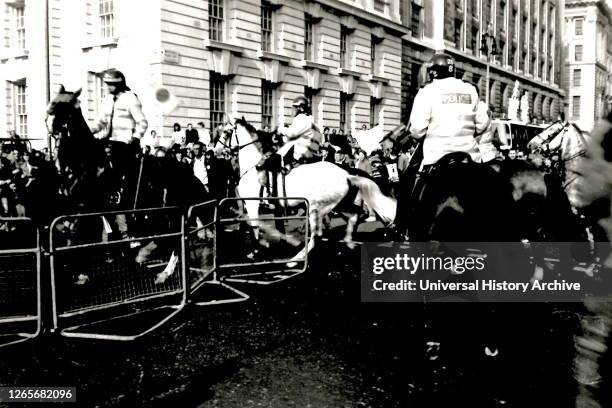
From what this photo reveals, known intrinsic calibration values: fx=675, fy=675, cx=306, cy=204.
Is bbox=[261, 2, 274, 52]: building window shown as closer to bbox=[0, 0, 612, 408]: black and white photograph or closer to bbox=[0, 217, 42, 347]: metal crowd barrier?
bbox=[0, 0, 612, 408]: black and white photograph

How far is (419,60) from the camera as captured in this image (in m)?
40.2

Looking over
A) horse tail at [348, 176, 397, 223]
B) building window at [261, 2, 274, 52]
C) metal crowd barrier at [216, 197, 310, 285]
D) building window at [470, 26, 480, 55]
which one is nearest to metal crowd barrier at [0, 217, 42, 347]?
metal crowd barrier at [216, 197, 310, 285]

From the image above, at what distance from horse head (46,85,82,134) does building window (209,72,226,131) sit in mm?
14450

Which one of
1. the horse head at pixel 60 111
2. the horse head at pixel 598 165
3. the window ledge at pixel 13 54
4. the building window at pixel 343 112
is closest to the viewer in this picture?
the horse head at pixel 598 165

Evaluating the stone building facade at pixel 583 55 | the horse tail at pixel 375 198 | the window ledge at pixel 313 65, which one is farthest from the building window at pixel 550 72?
the horse tail at pixel 375 198

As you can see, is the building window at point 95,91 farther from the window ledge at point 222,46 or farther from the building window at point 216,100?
the window ledge at point 222,46

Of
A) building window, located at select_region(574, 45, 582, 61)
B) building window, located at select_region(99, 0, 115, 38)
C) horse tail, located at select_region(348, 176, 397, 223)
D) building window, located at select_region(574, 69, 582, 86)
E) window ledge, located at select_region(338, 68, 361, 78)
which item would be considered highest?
building window, located at select_region(574, 45, 582, 61)

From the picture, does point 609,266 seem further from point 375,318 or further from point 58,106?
point 58,106

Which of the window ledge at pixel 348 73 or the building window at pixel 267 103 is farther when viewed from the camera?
the window ledge at pixel 348 73

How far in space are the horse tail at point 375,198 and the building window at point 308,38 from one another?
18.5 m

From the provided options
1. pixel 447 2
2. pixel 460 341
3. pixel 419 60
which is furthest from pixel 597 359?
pixel 447 2

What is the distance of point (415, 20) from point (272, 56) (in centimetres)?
1776

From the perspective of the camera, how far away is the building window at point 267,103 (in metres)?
26.3

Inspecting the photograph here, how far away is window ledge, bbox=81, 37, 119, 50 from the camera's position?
72.4ft
